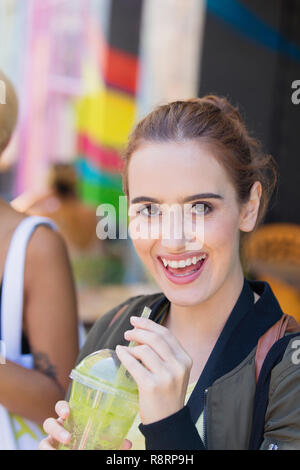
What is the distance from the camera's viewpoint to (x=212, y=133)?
1.23 metres

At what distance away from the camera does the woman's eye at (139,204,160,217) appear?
115 centimetres

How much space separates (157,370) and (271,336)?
28cm

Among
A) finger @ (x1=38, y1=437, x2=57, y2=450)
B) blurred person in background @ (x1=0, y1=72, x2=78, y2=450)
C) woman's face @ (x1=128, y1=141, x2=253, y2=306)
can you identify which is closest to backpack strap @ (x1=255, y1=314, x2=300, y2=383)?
woman's face @ (x1=128, y1=141, x2=253, y2=306)

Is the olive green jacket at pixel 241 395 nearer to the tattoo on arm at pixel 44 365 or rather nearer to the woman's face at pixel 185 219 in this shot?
the woman's face at pixel 185 219

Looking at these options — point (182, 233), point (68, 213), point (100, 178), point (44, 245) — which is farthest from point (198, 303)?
point (100, 178)

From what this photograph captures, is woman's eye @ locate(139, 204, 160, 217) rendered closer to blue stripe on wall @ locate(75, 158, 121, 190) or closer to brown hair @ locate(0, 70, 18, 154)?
brown hair @ locate(0, 70, 18, 154)

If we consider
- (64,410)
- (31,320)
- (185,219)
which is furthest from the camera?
(31,320)

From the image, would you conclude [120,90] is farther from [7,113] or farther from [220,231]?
[220,231]

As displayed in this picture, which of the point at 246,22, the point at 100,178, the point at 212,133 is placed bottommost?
the point at 212,133

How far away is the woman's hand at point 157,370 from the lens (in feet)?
2.86

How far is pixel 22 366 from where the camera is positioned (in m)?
1.47

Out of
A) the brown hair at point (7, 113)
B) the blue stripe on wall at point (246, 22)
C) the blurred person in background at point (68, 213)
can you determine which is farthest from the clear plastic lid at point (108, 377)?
the blue stripe on wall at point (246, 22)

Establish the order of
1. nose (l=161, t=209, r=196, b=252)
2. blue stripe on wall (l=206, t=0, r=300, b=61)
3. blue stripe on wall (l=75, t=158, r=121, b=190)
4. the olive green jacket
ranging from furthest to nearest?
blue stripe on wall (l=75, t=158, r=121, b=190)
blue stripe on wall (l=206, t=0, r=300, b=61)
nose (l=161, t=209, r=196, b=252)
the olive green jacket
